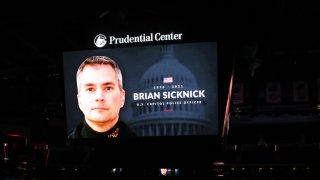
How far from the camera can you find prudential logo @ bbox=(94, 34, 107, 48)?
3882 mm

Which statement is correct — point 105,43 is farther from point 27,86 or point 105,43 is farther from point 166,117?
point 27,86

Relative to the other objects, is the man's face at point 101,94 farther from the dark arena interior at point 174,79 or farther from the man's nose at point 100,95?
the dark arena interior at point 174,79

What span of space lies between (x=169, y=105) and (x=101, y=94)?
1.99 ft

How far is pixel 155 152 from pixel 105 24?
1.48 meters

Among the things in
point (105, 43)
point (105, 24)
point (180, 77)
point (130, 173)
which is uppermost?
point (105, 24)

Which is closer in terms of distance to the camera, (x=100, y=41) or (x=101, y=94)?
(x=101, y=94)

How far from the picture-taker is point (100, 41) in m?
3.89

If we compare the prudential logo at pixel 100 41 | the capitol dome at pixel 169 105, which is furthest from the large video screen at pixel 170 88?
the prudential logo at pixel 100 41

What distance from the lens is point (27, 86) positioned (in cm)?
1142

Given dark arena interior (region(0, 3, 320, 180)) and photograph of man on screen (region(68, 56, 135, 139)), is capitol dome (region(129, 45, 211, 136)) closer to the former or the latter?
dark arena interior (region(0, 3, 320, 180))

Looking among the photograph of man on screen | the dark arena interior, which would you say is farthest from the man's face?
the dark arena interior

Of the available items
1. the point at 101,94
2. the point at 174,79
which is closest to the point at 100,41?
the point at 101,94

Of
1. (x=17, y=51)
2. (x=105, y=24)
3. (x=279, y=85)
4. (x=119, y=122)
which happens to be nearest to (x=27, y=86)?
(x=17, y=51)

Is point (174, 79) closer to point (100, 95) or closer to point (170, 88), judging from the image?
point (170, 88)
